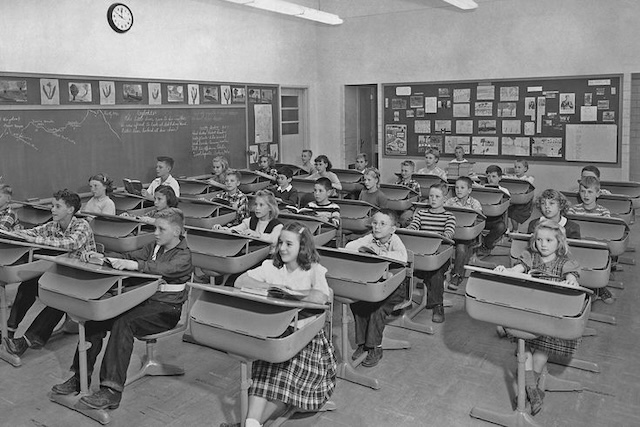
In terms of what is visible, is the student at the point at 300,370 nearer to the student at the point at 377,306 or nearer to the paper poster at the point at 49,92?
the student at the point at 377,306

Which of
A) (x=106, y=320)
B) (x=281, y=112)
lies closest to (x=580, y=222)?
(x=106, y=320)

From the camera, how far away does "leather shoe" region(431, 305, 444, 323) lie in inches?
188

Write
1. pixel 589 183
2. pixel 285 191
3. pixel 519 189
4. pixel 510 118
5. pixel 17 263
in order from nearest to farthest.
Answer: pixel 17 263 < pixel 589 183 < pixel 285 191 < pixel 519 189 < pixel 510 118

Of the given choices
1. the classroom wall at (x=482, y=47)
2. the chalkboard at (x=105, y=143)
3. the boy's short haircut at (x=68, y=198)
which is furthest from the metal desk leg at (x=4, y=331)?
the classroom wall at (x=482, y=47)

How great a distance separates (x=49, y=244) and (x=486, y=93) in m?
7.73

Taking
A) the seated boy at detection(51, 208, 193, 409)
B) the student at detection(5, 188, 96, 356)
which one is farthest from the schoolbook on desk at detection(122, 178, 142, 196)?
the seated boy at detection(51, 208, 193, 409)

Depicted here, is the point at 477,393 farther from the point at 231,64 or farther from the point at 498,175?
the point at 231,64

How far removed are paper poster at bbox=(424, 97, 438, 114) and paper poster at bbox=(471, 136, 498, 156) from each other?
840 millimetres

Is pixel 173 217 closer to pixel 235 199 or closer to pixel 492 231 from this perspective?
pixel 235 199

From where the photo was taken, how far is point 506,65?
32.3 ft

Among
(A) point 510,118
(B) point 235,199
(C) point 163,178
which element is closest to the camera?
(B) point 235,199

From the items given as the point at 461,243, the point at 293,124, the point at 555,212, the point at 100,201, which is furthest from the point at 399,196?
the point at 293,124

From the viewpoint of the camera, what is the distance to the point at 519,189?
716cm

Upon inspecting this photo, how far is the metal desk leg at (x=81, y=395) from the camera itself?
3305 mm
